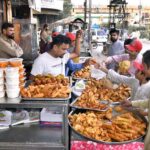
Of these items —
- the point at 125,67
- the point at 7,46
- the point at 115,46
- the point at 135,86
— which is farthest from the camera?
the point at 115,46

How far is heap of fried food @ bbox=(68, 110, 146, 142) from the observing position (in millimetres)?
2270

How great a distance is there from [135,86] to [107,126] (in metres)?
0.92

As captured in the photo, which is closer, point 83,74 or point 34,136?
point 34,136

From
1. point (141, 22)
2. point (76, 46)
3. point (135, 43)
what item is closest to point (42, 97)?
point (135, 43)

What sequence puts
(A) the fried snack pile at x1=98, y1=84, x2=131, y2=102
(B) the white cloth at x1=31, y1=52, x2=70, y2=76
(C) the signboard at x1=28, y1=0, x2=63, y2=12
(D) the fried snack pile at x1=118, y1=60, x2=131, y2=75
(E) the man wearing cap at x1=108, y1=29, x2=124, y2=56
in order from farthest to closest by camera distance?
(C) the signboard at x1=28, y1=0, x2=63, y2=12, (E) the man wearing cap at x1=108, y1=29, x2=124, y2=56, (D) the fried snack pile at x1=118, y1=60, x2=131, y2=75, (B) the white cloth at x1=31, y1=52, x2=70, y2=76, (A) the fried snack pile at x1=98, y1=84, x2=131, y2=102

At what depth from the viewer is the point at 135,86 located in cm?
318

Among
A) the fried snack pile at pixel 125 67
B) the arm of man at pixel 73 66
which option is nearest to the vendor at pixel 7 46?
the arm of man at pixel 73 66

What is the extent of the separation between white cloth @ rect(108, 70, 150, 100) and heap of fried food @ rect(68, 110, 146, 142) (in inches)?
11.6

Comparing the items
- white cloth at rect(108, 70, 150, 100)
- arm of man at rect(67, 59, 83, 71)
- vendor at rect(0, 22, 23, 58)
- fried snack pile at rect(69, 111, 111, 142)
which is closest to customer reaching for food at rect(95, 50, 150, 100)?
white cloth at rect(108, 70, 150, 100)

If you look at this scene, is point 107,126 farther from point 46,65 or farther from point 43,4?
point 43,4

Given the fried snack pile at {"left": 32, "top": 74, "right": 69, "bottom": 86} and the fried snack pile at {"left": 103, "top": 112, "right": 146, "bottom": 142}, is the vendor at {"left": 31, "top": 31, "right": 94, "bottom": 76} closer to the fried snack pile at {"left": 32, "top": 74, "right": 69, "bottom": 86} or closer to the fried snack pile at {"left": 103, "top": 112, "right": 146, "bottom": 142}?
the fried snack pile at {"left": 32, "top": 74, "right": 69, "bottom": 86}

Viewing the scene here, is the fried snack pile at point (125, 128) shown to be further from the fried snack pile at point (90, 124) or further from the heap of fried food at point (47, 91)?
the heap of fried food at point (47, 91)

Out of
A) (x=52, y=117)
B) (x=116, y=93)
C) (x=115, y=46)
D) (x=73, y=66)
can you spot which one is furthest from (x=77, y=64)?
(x=52, y=117)

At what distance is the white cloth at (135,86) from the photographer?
2795 millimetres
